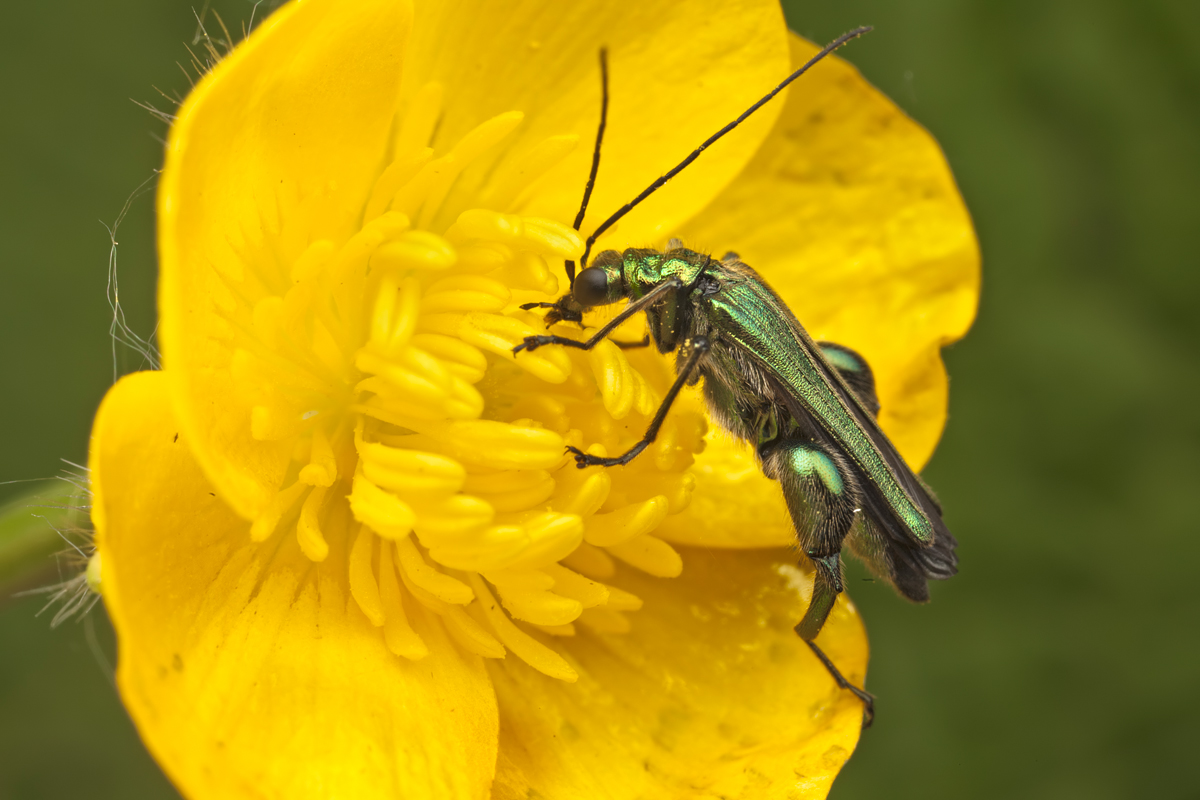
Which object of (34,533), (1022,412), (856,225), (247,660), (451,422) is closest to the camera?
(247,660)

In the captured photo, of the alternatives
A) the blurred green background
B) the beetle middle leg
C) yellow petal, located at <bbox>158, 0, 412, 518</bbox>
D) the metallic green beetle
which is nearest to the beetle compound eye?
the metallic green beetle

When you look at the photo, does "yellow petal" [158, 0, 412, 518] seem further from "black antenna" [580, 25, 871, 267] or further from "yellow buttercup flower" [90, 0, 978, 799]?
"black antenna" [580, 25, 871, 267]

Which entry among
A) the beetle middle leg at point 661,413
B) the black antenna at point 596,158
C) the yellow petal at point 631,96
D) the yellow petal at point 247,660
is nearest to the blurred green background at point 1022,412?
the yellow petal at point 631,96

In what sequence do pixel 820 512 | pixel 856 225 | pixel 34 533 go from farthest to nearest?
1. pixel 856 225
2. pixel 820 512
3. pixel 34 533

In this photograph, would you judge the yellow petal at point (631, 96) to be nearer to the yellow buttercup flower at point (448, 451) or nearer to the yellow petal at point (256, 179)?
the yellow buttercup flower at point (448, 451)

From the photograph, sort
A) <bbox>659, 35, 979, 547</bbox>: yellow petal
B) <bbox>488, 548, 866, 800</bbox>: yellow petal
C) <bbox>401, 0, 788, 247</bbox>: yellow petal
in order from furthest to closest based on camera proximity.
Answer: <bbox>659, 35, 979, 547</bbox>: yellow petal
<bbox>401, 0, 788, 247</bbox>: yellow petal
<bbox>488, 548, 866, 800</bbox>: yellow petal

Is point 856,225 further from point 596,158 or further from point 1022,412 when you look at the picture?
point 1022,412

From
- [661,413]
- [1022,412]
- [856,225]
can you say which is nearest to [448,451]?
[661,413]

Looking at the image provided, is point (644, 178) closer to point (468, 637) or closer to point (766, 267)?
point (766, 267)

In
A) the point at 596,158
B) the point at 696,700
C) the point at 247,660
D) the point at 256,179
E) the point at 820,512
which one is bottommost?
the point at 696,700
